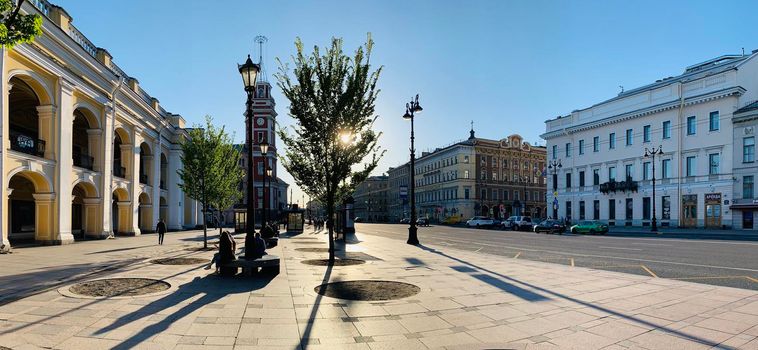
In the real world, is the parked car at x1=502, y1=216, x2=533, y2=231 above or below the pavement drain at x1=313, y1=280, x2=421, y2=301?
below

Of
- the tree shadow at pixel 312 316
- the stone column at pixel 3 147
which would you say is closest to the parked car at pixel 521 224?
the tree shadow at pixel 312 316

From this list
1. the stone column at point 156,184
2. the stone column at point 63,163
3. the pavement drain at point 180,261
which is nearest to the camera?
the pavement drain at point 180,261

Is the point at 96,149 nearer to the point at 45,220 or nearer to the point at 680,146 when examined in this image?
the point at 45,220

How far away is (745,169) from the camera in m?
43.3

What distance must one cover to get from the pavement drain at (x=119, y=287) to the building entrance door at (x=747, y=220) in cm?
5147

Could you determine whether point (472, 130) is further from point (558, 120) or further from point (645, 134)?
point (645, 134)

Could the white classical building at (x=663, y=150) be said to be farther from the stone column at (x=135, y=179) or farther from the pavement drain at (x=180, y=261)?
the stone column at (x=135, y=179)

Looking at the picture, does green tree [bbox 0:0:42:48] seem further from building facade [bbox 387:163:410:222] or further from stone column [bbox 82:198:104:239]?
building facade [bbox 387:163:410:222]

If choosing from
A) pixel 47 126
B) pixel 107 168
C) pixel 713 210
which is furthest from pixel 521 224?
pixel 47 126

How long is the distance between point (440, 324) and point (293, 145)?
9.39m

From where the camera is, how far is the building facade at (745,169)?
42125mm

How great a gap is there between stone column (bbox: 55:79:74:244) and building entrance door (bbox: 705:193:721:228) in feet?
183

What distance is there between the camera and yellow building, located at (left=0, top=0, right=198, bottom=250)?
838 inches

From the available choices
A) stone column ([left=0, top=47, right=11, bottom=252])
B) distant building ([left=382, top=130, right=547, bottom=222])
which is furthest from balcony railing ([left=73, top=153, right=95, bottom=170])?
distant building ([left=382, top=130, right=547, bottom=222])
